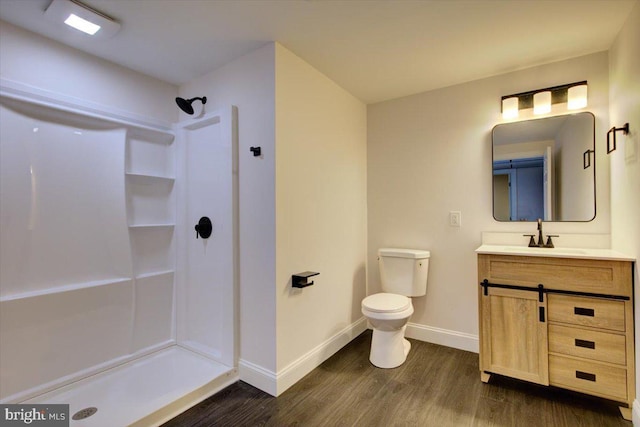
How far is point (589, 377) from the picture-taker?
1.78 meters

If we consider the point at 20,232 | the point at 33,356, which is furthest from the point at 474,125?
the point at 33,356

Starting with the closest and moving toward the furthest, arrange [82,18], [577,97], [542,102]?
1. [82,18]
2. [577,97]
3. [542,102]

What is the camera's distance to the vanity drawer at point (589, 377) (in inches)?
67.5

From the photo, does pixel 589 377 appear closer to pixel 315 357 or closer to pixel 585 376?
pixel 585 376

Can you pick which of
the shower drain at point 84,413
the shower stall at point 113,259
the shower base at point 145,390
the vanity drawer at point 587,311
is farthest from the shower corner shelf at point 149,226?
the vanity drawer at point 587,311

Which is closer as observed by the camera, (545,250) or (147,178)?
(545,250)

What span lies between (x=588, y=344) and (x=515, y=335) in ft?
1.17

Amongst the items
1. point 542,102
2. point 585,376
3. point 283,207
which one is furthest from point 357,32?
point 585,376

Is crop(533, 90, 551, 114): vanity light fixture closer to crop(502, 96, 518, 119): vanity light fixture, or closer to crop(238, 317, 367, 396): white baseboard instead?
crop(502, 96, 518, 119): vanity light fixture

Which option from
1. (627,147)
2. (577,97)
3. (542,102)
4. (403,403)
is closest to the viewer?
(627,147)

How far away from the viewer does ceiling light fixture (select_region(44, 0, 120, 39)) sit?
5.21 ft

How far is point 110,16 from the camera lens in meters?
1.73

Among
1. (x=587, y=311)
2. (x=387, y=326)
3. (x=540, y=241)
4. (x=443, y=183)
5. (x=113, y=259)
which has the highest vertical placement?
(x=443, y=183)

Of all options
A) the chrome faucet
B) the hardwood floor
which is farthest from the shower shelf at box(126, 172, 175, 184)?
the chrome faucet
